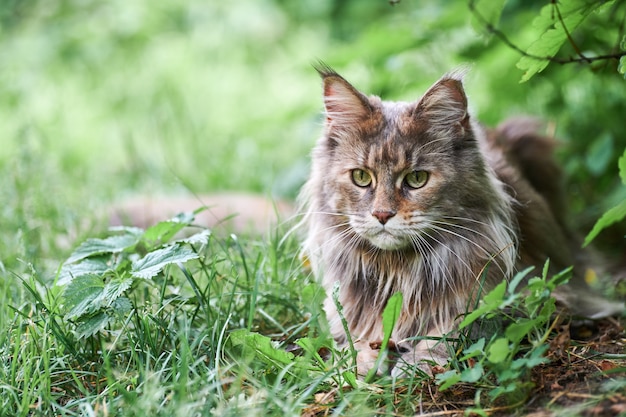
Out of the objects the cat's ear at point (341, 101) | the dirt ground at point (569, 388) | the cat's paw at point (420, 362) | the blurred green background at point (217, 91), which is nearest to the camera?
the dirt ground at point (569, 388)

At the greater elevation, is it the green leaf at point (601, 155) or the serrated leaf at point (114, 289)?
the green leaf at point (601, 155)

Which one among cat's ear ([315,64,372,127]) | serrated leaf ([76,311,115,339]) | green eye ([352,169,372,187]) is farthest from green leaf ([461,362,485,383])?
serrated leaf ([76,311,115,339])

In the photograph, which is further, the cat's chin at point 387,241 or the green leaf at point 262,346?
the cat's chin at point 387,241

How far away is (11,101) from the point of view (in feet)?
20.5

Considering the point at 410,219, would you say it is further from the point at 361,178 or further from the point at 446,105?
the point at 446,105

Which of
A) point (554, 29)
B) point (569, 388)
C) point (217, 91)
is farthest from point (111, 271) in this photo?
point (217, 91)

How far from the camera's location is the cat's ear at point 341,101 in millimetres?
2750

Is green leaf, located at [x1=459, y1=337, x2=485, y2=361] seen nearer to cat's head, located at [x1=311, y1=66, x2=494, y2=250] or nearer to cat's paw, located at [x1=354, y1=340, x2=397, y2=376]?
cat's paw, located at [x1=354, y1=340, x2=397, y2=376]

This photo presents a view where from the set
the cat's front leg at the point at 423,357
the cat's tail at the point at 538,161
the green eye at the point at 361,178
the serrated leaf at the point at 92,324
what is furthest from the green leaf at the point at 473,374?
the cat's tail at the point at 538,161

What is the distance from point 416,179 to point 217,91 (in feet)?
15.9

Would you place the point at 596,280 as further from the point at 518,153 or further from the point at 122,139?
the point at 122,139

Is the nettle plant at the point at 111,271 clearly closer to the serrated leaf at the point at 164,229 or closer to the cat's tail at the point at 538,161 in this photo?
the serrated leaf at the point at 164,229

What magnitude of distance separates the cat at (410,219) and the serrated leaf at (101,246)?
723 millimetres

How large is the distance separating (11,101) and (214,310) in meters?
4.38
